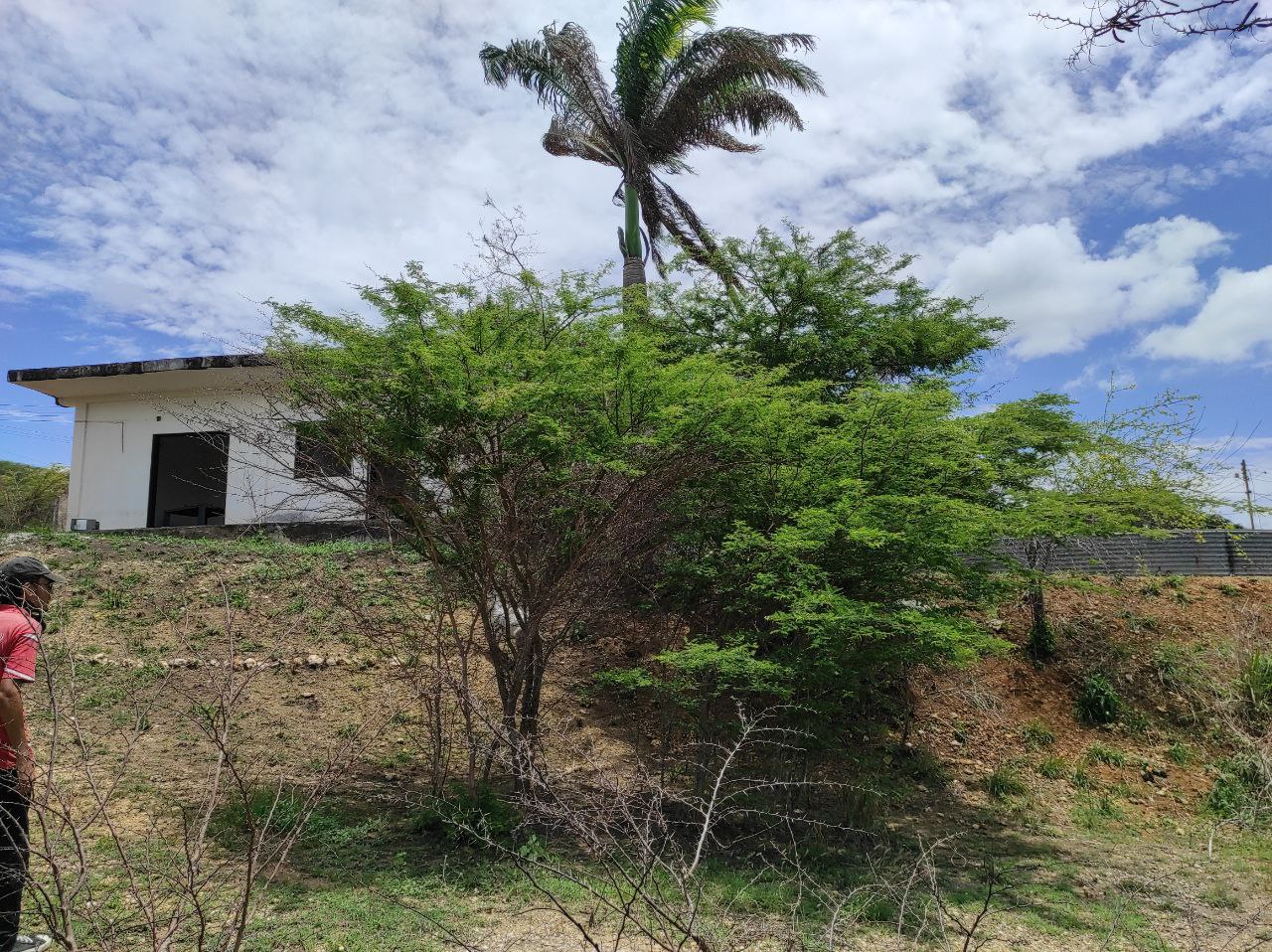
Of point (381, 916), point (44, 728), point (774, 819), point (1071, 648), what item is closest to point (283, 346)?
point (44, 728)

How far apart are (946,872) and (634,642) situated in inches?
181

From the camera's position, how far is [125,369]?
52.2 feet

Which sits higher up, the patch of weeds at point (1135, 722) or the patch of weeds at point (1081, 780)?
the patch of weeds at point (1135, 722)

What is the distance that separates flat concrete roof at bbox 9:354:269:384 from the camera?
50.6 ft

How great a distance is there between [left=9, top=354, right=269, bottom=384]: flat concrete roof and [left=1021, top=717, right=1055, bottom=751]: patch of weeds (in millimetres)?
13495

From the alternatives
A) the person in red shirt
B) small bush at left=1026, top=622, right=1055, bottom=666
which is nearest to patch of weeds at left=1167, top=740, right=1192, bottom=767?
small bush at left=1026, top=622, right=1055, bottom=666

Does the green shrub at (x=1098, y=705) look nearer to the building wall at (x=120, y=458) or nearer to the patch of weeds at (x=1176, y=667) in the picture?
the patch of weeds at (x=1176, y=667)

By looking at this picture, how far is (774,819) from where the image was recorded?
780 cm

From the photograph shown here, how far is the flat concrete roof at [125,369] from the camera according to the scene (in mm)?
15430

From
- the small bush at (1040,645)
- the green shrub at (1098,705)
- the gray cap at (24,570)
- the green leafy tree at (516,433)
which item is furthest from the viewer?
the small bush at (1040,645)

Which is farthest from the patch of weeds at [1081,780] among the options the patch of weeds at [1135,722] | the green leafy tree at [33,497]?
the green leafy tree at [33,497]

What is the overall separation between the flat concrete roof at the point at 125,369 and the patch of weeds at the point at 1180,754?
49.4ft


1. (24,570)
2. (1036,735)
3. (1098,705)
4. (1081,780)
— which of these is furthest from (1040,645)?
(24,570)

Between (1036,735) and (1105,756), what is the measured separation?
0.80m
